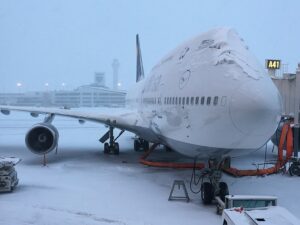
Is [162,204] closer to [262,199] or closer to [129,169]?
[262,199]

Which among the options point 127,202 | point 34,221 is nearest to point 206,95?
point 127,202

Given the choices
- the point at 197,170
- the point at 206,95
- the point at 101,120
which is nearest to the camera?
the point at 206,95

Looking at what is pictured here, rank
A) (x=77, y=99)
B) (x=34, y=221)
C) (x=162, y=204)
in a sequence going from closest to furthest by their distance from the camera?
(x=34, y=221) → (x=162, y=204) → (x=77, y=99)

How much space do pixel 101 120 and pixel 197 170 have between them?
4.78 metres

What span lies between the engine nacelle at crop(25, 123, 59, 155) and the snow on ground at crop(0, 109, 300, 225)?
0.64 metres

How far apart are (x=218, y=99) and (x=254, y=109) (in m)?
0.91

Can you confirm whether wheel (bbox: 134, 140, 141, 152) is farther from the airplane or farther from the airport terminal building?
the airport terminal building

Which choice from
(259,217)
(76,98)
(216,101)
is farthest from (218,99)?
(76,98)

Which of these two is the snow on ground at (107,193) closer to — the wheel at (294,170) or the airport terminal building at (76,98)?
the wheel at (294,170)

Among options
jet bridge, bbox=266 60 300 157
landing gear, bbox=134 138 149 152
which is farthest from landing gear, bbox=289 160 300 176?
landing gear, bbox=134 138 149 152

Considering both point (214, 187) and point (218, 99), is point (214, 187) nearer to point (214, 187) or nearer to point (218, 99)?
point (214, 187)

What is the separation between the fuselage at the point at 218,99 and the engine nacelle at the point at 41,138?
5.94 m

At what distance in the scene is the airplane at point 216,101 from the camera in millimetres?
8461

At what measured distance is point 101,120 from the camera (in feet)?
56.0
